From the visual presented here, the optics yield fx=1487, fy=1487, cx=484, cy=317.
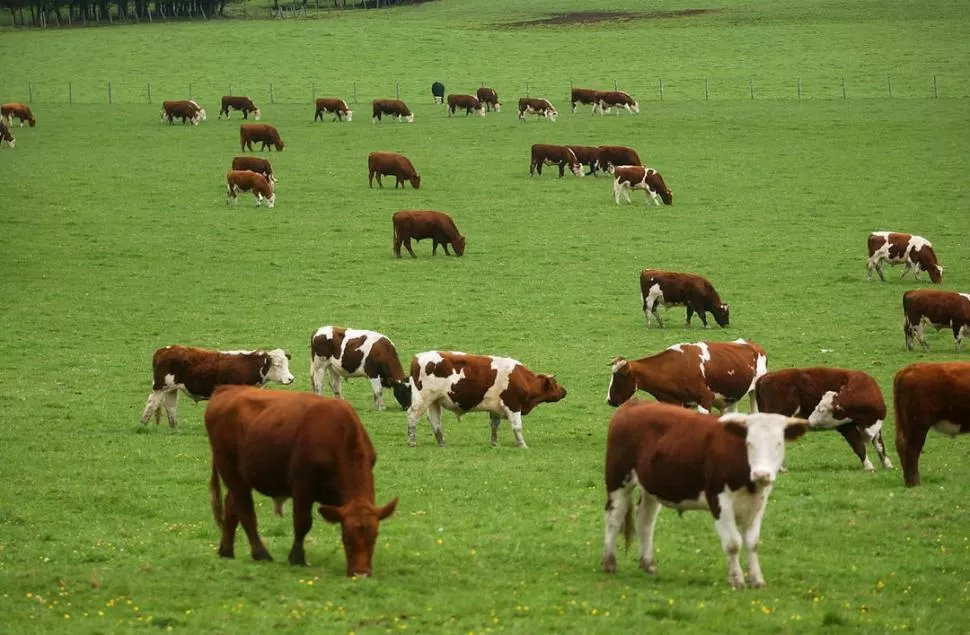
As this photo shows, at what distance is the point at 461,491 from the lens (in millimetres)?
18219

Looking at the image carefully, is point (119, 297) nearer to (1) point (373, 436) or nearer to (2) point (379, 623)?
(1) point (373, 436)

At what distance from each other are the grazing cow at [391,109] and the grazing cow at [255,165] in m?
17.1

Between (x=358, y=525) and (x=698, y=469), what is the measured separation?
305cm

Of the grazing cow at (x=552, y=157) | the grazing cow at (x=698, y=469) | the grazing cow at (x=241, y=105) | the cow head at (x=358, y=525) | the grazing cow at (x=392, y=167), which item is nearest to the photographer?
the grazing cow at (x=698, y=469)

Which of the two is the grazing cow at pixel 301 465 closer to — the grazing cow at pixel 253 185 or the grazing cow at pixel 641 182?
the grazing cow at pixel 253 185

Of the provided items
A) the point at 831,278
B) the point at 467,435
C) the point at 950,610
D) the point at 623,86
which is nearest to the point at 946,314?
the point at 831,278

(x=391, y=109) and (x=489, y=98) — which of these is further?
(x=489, y=98)

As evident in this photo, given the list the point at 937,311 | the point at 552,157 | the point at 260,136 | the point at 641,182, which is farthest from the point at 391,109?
the point at 937,311

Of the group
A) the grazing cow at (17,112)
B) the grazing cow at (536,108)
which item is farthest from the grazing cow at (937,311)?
the grazing cow at (17,112)

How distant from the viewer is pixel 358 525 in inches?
520

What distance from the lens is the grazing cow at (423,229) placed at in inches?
1574

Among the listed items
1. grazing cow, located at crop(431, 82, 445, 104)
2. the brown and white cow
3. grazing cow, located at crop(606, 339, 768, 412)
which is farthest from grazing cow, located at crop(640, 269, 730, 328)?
grazing cow, located at crop(431, 82, 445, 104)

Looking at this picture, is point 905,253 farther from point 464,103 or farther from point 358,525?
point 464,103

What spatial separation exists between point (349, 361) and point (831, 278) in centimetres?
1707
